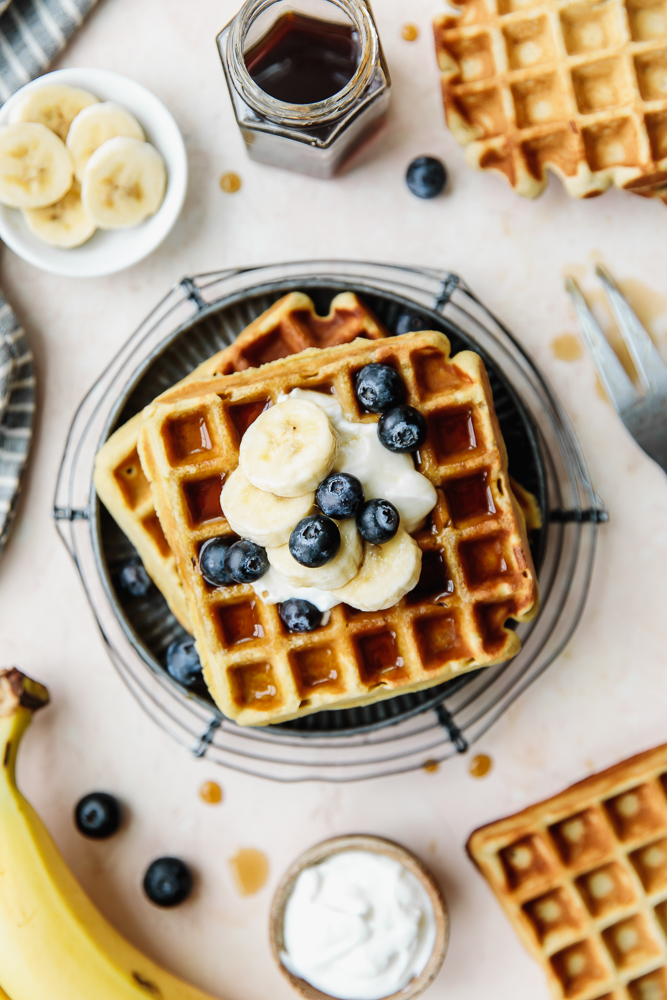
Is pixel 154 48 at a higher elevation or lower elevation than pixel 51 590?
higher

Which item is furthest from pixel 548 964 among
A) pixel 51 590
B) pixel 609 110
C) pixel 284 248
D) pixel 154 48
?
pixel 154 48

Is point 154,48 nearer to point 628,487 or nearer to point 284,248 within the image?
point 284,248

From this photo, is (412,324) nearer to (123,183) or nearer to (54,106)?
(123,183)

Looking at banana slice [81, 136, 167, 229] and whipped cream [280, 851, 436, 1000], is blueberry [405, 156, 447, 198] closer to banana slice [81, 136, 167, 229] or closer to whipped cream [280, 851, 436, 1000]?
banana slice [81, 136, 167, 229]

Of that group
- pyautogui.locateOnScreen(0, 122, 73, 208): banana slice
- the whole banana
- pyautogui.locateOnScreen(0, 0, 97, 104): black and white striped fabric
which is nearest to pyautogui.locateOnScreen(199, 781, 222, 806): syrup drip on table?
the whole banana

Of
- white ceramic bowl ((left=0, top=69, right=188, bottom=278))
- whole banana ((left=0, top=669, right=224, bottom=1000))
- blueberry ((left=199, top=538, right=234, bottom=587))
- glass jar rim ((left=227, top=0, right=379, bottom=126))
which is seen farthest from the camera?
white ceramic bowl ((left=0, top=69, right=188, bottom=278))
